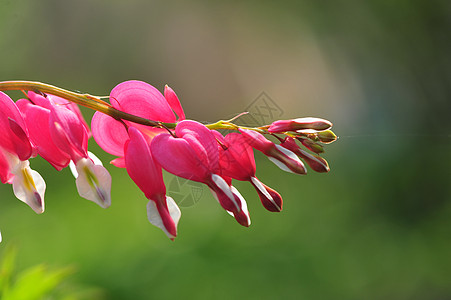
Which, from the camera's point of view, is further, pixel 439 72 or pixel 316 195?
pixel 439 72

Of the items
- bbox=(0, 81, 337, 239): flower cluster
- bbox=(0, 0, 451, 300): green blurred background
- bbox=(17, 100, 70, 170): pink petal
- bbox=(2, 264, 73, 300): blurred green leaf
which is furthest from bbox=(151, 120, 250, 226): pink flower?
bbox=(0, 0, 451, 300): green blurred background

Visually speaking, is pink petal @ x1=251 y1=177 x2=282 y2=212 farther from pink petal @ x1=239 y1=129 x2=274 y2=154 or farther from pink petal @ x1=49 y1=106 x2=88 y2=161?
pink petal @ x1=49 y1=106 x2=88 y2=161

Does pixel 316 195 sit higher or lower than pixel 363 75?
lower

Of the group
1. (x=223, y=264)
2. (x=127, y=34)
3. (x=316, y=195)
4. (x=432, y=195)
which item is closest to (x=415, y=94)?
(x=432, y=195)

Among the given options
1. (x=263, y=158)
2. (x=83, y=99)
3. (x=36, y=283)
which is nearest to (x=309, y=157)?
(x=83, y=99)

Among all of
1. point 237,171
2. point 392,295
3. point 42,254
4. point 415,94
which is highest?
point 237,171

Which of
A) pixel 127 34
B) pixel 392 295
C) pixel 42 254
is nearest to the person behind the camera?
pixel 42 254

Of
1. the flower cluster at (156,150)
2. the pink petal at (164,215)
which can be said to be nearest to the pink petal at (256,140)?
the flower cluster at (156,150)

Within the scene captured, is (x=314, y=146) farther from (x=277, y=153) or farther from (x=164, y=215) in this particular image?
(x=164, y=215)

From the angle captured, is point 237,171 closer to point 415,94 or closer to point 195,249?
point 195,249
